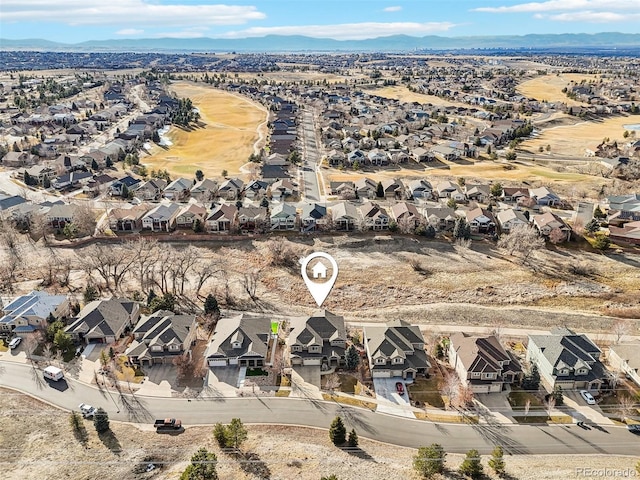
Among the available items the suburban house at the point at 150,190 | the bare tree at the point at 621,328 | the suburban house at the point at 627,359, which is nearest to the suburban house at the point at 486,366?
the suburban house at the point at 627,359

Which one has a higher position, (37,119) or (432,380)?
(37,119)

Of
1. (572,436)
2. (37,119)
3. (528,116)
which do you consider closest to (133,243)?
(572,436)

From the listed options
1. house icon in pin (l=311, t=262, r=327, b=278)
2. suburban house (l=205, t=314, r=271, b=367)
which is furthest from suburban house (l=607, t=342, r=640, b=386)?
suburban house (l=205, t=314, r=271, b=367)

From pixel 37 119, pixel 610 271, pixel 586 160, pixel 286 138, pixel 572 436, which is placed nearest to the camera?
pixel 572 436

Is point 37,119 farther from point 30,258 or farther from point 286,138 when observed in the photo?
point 30,258

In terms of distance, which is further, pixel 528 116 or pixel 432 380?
pixel 528 116

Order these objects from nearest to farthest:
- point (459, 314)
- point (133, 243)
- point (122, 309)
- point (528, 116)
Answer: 1. point (122, 309)
2. point (459, 314)
3. point (133, 243)
4. point (528, 116)
